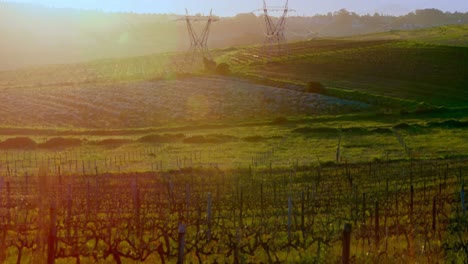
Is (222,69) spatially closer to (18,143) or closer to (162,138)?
(162,138)

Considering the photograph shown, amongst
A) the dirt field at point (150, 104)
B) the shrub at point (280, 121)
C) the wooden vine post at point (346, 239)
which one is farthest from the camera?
the dirt field at point (150, 104)

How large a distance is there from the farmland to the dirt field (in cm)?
22

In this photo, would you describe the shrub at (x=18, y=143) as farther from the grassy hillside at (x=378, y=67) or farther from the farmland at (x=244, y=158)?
the grassy hillside at (x=378, y=67)

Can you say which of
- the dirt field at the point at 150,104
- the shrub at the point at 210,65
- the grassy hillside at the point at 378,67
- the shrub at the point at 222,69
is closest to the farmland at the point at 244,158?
the dirt field at the point at 150,104

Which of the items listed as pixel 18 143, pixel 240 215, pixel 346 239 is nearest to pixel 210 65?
pixel 18 143

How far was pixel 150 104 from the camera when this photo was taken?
2918 inches

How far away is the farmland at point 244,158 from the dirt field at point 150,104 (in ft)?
0.71

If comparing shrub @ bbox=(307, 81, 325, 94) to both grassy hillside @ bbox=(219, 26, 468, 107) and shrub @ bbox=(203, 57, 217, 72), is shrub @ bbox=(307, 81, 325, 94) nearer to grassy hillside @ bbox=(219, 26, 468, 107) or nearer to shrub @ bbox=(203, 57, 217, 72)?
grassy hillside @ bbox=(219, 26, 468, 107)

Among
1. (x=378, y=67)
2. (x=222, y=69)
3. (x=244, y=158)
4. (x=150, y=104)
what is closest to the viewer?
(x=244, y=158)

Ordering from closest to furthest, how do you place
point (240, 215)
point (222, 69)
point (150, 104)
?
point (240, 215), point (150, 104), point (222, 69)

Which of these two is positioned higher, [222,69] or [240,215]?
[240,215]

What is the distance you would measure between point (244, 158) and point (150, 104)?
105ft

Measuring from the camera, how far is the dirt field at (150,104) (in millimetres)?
67625

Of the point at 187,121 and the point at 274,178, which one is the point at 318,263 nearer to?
the point at 274,178
